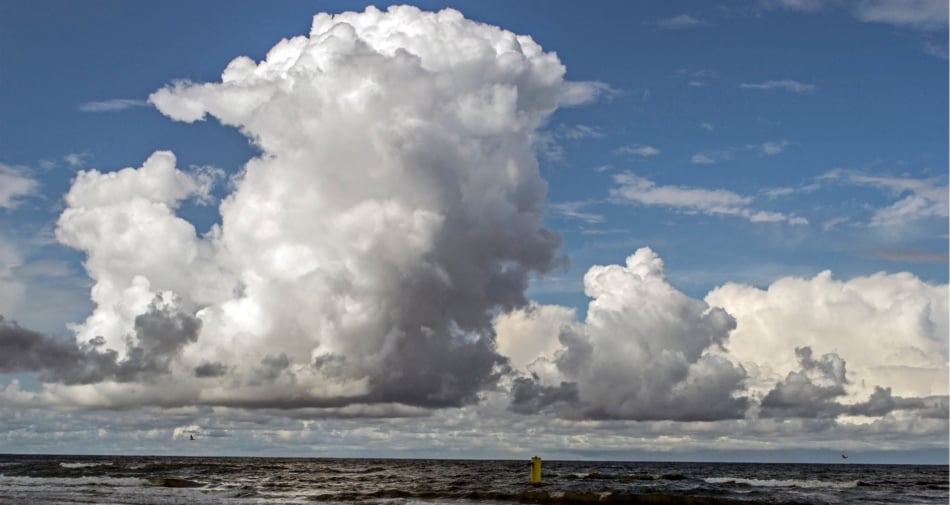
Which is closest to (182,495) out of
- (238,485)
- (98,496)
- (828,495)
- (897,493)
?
(98,496)

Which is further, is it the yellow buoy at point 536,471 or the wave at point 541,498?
the yellow buoy at point 536,471

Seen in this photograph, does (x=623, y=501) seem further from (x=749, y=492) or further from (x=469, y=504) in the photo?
(x=749, y=492)

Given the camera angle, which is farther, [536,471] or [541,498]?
[536,471]

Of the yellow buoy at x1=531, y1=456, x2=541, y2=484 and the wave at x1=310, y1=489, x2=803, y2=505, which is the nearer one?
the wave at x1=310, y1=489, x2=803, y2=505

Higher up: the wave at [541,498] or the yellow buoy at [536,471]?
the yellow buoy at [536,471]

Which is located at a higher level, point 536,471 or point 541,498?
point 536,471

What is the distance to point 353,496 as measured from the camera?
7494 cm

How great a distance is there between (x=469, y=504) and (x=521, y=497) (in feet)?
27.6

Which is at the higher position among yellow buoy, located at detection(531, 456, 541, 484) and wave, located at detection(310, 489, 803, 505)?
yellow buoy, located at detection(531, 456, 541, 484)

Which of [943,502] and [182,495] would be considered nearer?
[182,495]

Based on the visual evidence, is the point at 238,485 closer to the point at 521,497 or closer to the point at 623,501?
the point at 521,497

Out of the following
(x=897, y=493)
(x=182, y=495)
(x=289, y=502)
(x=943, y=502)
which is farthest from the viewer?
(x=897, y=493)

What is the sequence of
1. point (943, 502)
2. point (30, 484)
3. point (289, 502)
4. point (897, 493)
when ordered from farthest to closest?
point (897, 493) < point (30, 484) < point (943, 502) < point (289, 502)

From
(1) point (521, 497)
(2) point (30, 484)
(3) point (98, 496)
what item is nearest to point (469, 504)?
(1) point (521, 497)
